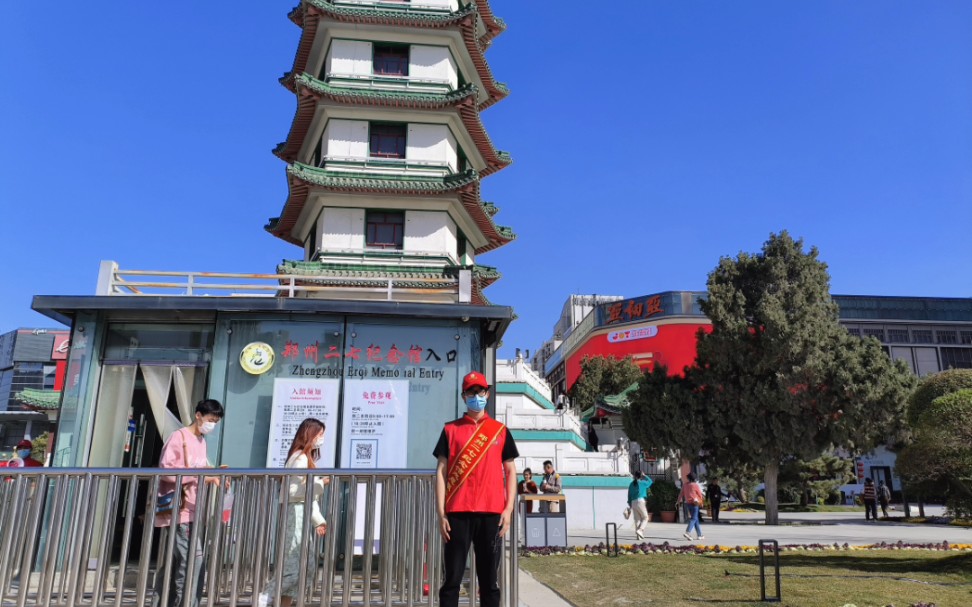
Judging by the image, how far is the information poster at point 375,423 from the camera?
32.7 feet

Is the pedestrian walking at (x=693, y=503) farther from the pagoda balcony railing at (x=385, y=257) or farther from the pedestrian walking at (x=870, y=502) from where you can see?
the pedestrian walking at (x=870, y=502)

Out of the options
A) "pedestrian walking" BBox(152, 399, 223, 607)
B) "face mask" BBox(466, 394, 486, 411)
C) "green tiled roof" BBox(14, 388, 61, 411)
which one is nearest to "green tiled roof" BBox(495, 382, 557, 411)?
"pedestrian walking" BBox(152, 399, 223, 607)

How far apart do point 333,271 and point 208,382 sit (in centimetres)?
1095

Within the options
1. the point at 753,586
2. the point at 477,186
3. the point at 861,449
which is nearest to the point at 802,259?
the point at 861,449

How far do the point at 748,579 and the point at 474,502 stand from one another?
590 centimetres

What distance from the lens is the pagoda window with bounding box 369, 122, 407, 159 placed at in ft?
72.1

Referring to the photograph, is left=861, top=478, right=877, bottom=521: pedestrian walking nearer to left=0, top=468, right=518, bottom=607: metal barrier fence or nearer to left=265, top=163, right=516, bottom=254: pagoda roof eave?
left=265, top=163, right=516, bottom=254: pagoda roof eave

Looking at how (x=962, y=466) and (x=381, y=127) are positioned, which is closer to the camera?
(x=962, y=466)

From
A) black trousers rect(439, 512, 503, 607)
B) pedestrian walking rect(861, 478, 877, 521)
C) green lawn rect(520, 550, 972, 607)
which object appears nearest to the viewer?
black trousers rect(439, 512, 503, 607)

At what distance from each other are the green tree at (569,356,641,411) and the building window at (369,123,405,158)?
30611mm

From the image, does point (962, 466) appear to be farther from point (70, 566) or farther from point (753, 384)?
point (753, 384)

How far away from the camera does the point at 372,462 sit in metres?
9.90

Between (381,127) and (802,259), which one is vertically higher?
(381,127)

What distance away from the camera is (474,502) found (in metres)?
4.40
